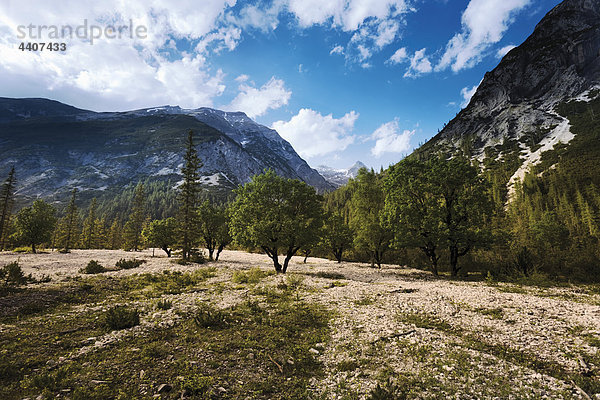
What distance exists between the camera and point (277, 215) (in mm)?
26547

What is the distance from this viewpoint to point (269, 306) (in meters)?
13.5

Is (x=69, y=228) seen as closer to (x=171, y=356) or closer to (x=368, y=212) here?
(x=368, y=212)

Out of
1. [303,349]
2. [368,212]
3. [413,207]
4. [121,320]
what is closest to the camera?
[303,349]

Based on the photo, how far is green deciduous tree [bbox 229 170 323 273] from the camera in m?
25.8

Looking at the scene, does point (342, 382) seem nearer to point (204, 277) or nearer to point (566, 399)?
point (566, 399)

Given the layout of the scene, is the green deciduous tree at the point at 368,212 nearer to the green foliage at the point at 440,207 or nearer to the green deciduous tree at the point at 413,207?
the green deciduous tree at the point at 413,207

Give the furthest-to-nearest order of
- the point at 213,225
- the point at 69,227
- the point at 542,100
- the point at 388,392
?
the point at 542,100
the point at 69,227
the point at 213,225
the point at 388,392

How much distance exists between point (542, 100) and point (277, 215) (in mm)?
247927

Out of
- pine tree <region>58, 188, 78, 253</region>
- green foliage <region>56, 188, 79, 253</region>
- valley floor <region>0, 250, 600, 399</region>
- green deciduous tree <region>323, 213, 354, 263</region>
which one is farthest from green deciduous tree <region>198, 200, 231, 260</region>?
green foliage <region>56, 188, 79, 253</region>

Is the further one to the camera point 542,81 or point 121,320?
point 542,81

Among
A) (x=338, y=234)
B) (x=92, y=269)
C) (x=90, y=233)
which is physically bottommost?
(x=92, y=269)

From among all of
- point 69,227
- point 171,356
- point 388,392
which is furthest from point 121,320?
point 69,227

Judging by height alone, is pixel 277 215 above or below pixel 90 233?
above

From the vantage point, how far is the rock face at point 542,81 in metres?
163
